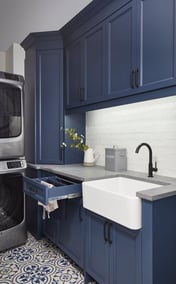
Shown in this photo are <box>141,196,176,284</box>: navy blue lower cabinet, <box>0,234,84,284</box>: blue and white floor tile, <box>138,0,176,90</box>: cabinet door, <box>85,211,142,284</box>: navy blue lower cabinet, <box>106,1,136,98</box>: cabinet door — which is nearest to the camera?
<box>141,196,176,284</box>: navy blue lower cabinet

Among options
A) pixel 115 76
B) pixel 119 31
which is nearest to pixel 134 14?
pixel 119 31

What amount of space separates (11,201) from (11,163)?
0.41 meters

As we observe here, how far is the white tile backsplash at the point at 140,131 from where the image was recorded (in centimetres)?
179

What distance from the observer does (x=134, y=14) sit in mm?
1659

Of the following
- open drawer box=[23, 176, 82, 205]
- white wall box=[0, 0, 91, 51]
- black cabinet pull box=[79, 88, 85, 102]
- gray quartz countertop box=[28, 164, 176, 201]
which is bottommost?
open drawer box=[23, 176, 82, 205]

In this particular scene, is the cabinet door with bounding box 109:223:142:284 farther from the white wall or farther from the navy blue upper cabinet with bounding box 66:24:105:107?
the white wall

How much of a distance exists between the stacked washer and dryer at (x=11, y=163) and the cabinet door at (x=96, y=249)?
Answer: 91 cm

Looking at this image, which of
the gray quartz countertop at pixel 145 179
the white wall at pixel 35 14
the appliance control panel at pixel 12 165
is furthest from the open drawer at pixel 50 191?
the white wall at pixel 35 14

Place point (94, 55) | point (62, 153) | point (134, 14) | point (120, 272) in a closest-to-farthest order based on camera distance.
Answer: point (120, 272) → point (134, 14) → point (94, 55) → point (62, 153)

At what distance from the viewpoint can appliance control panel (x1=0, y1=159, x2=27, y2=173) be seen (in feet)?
7.02

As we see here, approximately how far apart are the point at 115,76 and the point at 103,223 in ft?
3.96

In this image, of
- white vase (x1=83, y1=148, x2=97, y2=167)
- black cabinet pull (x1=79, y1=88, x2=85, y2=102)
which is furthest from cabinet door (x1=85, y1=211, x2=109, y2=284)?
black cabinet pull (x1=79, y1=88, x2=85, y2=102)

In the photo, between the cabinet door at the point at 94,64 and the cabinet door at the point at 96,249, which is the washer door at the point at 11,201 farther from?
the cabinet door at the point at 94,64

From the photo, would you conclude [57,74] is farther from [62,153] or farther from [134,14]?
[134,14]
